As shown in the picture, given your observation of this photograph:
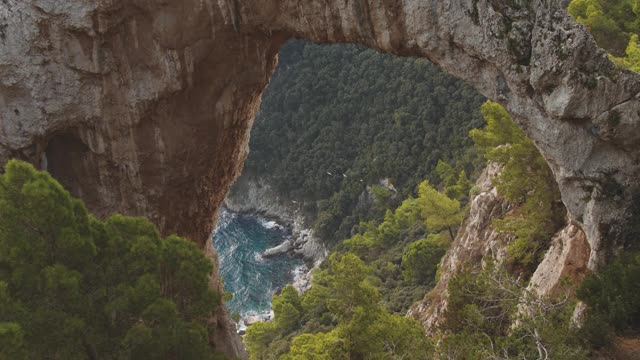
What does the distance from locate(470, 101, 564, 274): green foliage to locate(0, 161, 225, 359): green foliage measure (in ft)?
36.9

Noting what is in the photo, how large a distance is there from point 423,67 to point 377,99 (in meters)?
7.08

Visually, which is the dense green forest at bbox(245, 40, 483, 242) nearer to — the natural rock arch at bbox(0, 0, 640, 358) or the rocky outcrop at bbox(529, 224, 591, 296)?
the rocky outcrop at bbox(529, 224, 591, 296)

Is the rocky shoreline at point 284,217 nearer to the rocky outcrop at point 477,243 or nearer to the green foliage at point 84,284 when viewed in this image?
the rocky outcrop at point 477,243

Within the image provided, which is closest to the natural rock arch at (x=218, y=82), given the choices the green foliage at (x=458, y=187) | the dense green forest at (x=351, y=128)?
the green foliage at (x=458, y=187)

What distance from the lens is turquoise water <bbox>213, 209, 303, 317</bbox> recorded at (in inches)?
2201

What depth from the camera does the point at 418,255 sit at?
1542 inches

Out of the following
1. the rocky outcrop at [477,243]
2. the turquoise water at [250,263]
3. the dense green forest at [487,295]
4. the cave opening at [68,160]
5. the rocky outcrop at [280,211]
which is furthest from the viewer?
the rocky outcrop at [280,211]

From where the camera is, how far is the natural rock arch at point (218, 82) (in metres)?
11.5

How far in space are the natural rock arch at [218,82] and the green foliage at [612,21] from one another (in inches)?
465

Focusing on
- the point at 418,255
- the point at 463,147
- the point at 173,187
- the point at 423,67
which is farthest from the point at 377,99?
the point at 173,187

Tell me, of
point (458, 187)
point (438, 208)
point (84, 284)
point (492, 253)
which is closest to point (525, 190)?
point (492, 253)

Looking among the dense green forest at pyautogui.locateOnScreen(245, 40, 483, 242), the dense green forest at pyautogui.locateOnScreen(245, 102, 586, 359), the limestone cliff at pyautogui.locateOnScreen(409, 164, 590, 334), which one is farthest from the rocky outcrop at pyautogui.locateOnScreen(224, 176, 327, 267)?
the limestone cliff at pyautogui.locateOnScreen(409, 164, 590, 334)

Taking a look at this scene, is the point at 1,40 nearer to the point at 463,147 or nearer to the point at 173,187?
the point at 173,187

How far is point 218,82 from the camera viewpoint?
15.7 meters
